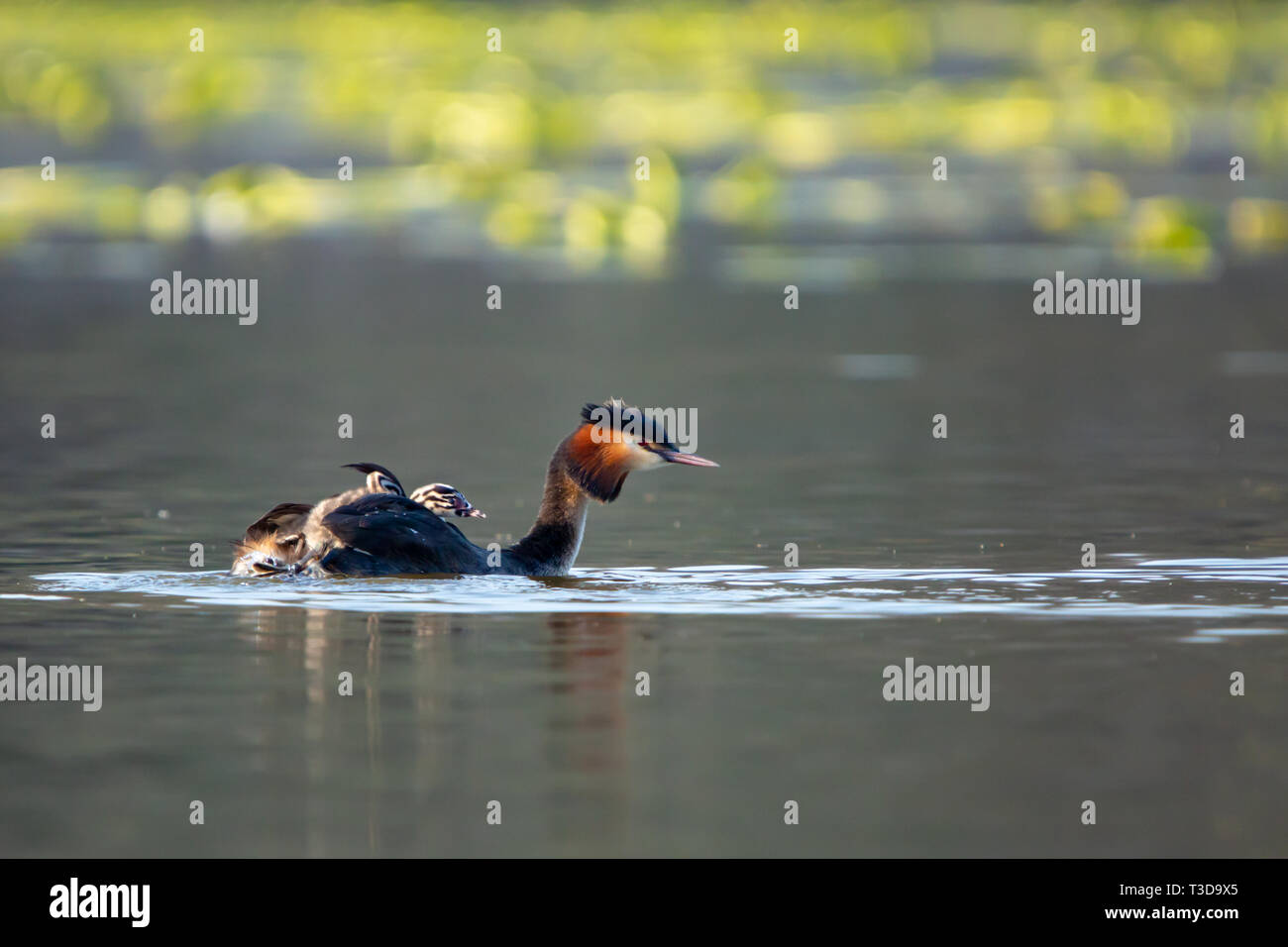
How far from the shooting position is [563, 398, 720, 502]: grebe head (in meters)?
12.8

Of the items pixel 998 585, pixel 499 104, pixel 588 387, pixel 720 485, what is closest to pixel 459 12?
pixel 499 104

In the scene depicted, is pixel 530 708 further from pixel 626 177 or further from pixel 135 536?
pixel 626 177

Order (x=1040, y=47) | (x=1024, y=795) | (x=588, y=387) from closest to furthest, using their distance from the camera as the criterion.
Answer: (x=1024, y=795), (x=588, y=387), (x=1040, y=47)

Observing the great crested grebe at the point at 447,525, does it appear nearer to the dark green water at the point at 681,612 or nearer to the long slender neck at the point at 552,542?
the long slender neck at the point at 552,542

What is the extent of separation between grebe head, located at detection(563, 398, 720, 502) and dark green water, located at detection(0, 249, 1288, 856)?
42cm

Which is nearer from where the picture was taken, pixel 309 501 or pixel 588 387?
pixel 309 501

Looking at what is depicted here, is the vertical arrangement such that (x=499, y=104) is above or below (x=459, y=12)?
below

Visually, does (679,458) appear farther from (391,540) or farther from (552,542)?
(391,540)

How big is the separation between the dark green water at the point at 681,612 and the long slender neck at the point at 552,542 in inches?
7.2

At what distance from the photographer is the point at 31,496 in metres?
14.8

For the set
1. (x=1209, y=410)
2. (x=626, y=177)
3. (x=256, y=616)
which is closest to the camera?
(x=256, y=616)

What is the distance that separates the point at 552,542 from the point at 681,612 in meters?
1.50

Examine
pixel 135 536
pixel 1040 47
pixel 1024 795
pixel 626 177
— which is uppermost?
pixel 1040 47

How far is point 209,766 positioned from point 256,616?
8.74 ft
